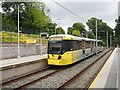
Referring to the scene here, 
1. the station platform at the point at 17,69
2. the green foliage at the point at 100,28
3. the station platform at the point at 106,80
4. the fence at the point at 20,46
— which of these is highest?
the green foliage at the point at 100,28

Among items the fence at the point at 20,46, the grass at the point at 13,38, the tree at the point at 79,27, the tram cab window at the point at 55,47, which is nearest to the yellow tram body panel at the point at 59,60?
the tram cab window at the point at 55,47

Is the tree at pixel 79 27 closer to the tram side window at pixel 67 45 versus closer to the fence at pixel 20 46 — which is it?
the fence at pixel 20 46

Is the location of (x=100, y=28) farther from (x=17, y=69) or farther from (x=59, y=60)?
(x=17, y=69)

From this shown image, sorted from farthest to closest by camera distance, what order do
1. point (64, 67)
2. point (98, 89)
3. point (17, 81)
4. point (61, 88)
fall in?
point (64, 67)
point (17, 81)
point (61, 88)
point (98, 89)

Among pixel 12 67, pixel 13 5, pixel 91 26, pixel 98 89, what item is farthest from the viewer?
pixel 91 26

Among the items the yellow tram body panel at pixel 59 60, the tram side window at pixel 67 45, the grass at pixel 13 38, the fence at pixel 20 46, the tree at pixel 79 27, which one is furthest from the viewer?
the tree at pixel 79 27

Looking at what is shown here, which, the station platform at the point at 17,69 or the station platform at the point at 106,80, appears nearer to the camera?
the station platform at the point at 106,80

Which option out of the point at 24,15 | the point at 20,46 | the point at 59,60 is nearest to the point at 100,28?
the point at 24,15

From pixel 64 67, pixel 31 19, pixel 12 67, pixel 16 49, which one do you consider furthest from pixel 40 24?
pixel 12 67

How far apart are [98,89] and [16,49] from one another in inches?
923

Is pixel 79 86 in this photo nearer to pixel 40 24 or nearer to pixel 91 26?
pixel 40 24

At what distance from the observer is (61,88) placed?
1136 cm

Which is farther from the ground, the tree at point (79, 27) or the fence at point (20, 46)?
the tree at point (79, 27)

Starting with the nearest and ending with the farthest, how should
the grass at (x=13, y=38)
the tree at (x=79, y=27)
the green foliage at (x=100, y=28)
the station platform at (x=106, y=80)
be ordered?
the station platform at (x=106, y=80) < the grass at (x=13, y=38) < the green foliage at (x=100, y=28) < the tree at (x=79, y=27)
